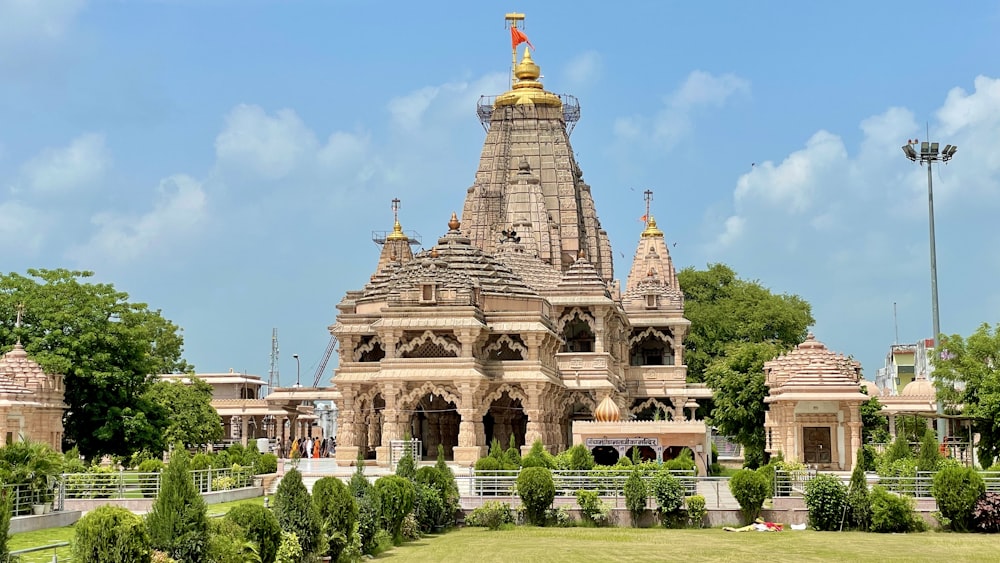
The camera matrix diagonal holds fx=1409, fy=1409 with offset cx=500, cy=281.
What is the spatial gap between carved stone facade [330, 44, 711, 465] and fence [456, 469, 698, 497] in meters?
8.94

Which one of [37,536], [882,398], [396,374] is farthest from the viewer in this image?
[882,398]

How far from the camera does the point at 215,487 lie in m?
32.9

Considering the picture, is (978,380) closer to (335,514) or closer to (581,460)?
(581,460)

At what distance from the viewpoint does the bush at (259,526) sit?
20781 mm

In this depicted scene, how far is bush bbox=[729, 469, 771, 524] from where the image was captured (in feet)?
101

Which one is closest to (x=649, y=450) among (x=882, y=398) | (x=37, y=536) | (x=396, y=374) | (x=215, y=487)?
(x=396, y=374)

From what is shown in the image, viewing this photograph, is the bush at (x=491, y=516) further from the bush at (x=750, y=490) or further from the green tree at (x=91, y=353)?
the green tree at (x=91, y=353)

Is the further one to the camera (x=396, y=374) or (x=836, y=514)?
(x=396, y=374)

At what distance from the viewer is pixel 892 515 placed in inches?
1175

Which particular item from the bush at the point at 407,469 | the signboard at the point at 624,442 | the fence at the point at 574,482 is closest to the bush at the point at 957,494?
the fence at the point at 574,482

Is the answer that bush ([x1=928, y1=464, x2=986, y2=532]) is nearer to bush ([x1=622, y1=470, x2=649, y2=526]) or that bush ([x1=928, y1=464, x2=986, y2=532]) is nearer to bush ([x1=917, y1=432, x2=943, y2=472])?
bush ([x1=917, y1=432, x2=943, y2=472])

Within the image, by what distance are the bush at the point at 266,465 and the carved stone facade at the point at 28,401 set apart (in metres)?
6.58

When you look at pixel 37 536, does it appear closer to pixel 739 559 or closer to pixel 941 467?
pixel 739 559

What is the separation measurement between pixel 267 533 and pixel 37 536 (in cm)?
621
